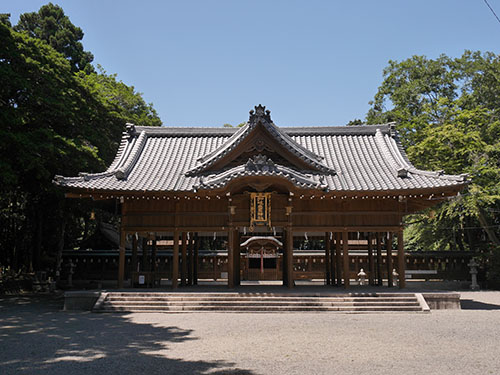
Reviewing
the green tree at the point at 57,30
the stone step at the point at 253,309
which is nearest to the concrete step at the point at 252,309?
the stone step at the point at 253,309

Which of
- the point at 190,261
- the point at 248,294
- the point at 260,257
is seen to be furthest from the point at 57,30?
the point at 248,294

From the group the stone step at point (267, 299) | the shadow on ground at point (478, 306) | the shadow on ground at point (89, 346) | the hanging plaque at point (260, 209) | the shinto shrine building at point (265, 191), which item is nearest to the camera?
the shadow on ground at point (89, 346)

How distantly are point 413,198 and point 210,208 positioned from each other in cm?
773

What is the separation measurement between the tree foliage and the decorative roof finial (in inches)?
298

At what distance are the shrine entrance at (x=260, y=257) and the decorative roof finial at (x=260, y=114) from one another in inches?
436

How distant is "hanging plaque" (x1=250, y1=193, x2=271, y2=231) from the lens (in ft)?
49.5

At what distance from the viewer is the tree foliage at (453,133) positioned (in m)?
25.2

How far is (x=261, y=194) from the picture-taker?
15148 mm

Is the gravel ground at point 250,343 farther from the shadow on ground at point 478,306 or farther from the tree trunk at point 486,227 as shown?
the tree trunk at point 486,227

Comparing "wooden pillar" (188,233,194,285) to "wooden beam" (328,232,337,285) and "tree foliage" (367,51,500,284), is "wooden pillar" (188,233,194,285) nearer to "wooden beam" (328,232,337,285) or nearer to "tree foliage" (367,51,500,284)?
"wooden beam" (328,232,337,285)

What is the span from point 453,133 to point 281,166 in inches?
616

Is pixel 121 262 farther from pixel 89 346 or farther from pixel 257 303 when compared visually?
pixel 89 346

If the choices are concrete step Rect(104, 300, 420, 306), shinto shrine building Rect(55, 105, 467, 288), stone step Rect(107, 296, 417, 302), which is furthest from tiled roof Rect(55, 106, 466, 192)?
concrete step Rect(104, 300, 420, 306)

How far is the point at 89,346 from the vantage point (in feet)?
25.7
